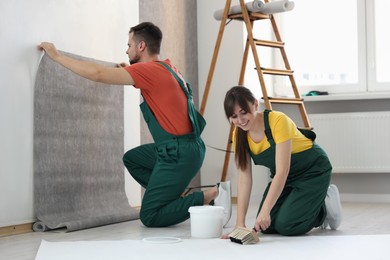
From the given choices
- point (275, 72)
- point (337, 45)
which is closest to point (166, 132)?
point (275, 72)

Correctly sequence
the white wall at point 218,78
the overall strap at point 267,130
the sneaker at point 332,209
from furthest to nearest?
the white wall at point 218,78, the sneaker at point 332,209, the overall strap at point 267,130

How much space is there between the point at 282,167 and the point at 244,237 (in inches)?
14.7

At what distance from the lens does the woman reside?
296 centimetres

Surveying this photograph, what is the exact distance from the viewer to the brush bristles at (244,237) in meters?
2.80

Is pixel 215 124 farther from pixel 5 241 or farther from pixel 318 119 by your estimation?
pixel 5 241

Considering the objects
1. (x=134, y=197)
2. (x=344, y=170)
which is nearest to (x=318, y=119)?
(x=344, y=170)

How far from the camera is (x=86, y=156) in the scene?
13.1 ft

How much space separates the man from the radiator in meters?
2.00

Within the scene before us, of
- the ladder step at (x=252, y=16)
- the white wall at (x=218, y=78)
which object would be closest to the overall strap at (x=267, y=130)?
the ladder step at (x=252, y=16)

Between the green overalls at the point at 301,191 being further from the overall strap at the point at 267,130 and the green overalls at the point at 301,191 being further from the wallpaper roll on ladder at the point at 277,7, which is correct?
the wallpaper roll on ladder at the point at 277,7

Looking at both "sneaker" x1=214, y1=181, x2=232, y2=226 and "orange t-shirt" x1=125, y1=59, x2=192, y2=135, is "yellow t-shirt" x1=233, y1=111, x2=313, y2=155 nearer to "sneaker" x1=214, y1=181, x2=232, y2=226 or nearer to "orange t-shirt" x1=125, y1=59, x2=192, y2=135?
"sneaker" x1=214, y1=181, x2=232, y2=226

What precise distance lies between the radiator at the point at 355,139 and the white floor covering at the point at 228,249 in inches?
93.9

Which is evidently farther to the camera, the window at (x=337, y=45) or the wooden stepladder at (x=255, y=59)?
the window at (x=337, y=45)

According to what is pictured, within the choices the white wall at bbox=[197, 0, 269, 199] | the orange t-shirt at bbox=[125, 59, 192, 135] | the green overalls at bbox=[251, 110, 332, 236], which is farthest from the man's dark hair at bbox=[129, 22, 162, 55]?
the white wall at bbox=[197, 0, 269, 199]
